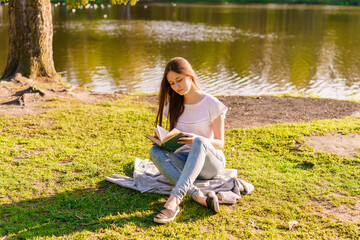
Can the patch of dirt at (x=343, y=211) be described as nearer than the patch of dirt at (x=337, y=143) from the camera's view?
Yes

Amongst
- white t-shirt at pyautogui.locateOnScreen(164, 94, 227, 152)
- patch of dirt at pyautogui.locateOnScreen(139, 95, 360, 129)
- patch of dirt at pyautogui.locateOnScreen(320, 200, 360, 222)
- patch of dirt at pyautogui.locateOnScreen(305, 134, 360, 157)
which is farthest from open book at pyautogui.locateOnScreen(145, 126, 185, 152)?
patch of dirt at pyautogui.locateOnScreen(139, 95, 360, 129)

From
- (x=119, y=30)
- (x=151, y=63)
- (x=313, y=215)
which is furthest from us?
(x=119, y=30)

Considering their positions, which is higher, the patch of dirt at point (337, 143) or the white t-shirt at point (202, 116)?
the white t-shirt at point (202, 116)

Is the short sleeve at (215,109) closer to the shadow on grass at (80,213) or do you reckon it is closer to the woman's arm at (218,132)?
the woman's arm at (218,132)

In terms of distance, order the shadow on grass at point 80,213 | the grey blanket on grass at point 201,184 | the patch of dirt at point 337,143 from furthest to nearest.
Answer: the patch of dirt at point 337,143 < the grey blanket on grass at point 201,184 < the shadow on grass at point 80,213

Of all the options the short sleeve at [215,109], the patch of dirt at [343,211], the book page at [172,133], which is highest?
the short sleeve at [215,109]

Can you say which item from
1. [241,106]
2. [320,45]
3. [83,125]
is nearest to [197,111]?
[83,125]

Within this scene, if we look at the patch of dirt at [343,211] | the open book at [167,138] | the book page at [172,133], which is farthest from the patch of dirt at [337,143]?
the book page at [172,133]

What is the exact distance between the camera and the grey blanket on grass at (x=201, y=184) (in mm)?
4215

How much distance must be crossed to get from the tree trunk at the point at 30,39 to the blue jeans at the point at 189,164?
23.9 ft

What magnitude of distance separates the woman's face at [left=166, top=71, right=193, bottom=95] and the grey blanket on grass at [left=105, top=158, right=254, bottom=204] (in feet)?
3.44

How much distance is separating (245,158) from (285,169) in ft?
2.11

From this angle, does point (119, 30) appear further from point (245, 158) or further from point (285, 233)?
point (285, 233)

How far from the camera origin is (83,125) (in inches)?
270
